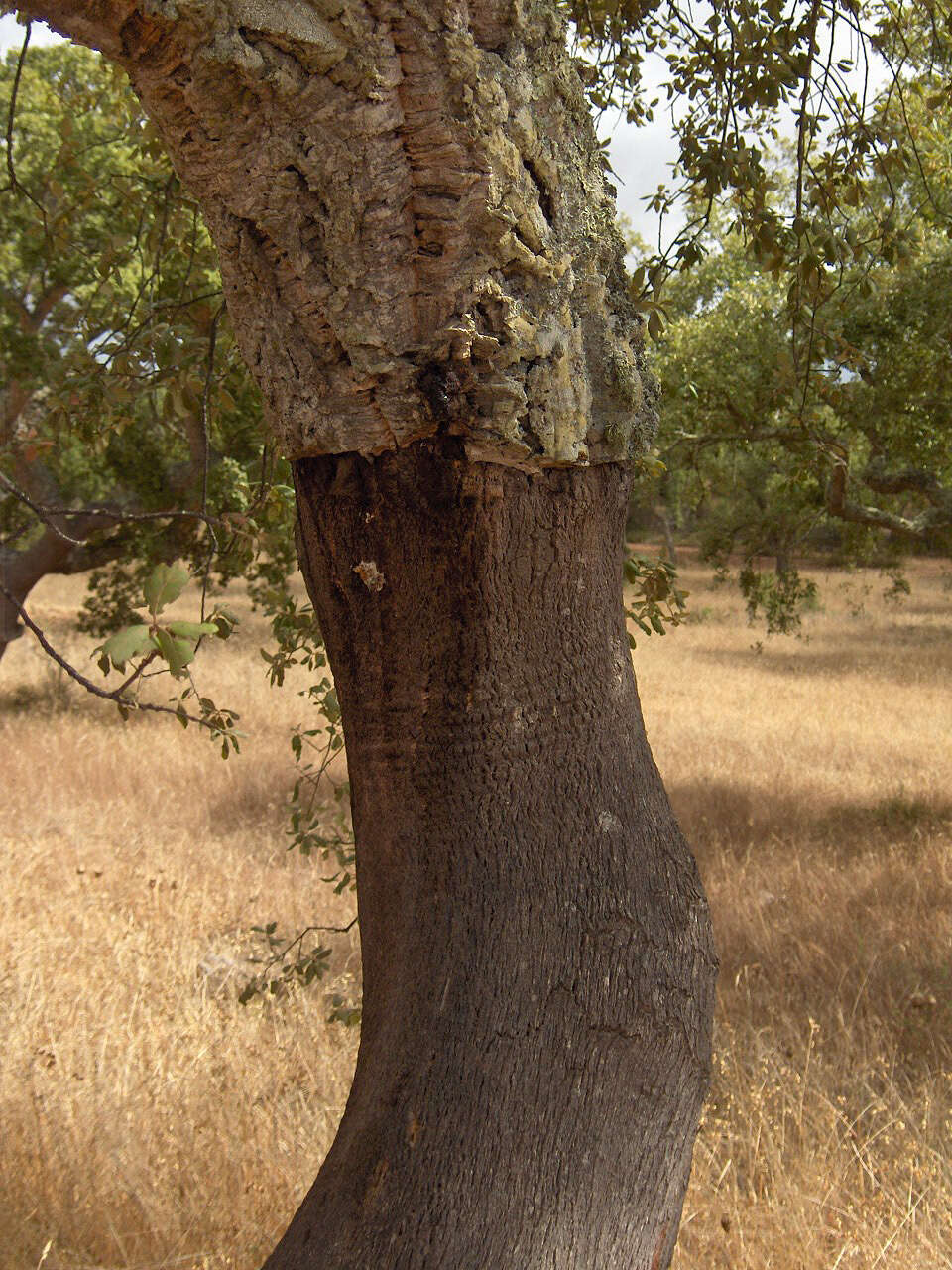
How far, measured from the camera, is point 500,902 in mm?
1794

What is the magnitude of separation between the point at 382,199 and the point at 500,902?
115cm

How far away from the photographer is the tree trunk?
1.71 m

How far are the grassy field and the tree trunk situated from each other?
1.36 m

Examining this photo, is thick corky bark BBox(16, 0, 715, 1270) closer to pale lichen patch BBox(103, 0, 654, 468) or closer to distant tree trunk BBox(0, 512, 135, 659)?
pale lichen patch BBox(103, 0, 654, 468)

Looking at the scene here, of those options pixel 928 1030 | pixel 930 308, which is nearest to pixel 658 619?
pixel 928 1030

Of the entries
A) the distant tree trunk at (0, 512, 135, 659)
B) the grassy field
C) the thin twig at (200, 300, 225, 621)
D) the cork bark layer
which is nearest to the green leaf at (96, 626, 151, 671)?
the cork bark layer

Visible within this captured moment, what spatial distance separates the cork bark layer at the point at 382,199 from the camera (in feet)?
5.16

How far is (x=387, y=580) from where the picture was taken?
5.87 feet

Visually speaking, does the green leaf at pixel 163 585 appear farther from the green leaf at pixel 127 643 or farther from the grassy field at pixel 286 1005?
the grassy field at pixel 286 1005

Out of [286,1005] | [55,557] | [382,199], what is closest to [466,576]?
[382,199]

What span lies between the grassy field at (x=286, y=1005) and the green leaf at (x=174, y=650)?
2089 mm

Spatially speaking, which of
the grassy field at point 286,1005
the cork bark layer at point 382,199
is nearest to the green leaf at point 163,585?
the cork bark layer at point 382,199

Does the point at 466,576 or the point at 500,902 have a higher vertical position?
the point at 466,576

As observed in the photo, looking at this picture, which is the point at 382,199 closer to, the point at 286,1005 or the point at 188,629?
the point at 188,629
